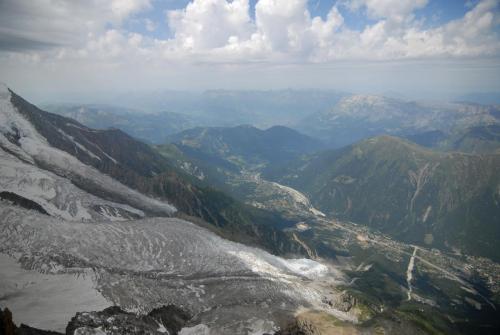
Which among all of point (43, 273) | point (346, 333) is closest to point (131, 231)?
point (43, 273)

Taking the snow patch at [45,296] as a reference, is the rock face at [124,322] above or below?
below

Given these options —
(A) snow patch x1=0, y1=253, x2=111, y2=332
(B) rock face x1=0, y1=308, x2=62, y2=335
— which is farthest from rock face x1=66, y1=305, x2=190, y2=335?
(B) rock face x1=0, y1=308, x2=62, y2=335

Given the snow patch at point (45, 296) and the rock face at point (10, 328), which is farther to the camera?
the snow patch at point (45, 296)

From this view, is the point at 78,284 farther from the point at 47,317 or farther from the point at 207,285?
the point at 207,285

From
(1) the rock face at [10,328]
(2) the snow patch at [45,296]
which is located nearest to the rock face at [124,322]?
(2) the snow patch at [45,296]

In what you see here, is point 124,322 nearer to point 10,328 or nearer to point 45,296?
point 10,328

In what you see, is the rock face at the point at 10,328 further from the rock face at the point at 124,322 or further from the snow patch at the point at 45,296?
the rock face at the point at 124,322

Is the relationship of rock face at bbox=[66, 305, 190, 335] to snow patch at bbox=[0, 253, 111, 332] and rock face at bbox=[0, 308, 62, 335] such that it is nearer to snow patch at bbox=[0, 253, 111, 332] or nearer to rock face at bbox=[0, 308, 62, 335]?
snow patch at bbox=[0, 253, 111, 332]

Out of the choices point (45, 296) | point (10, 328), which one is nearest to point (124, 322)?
point (10, 328)
